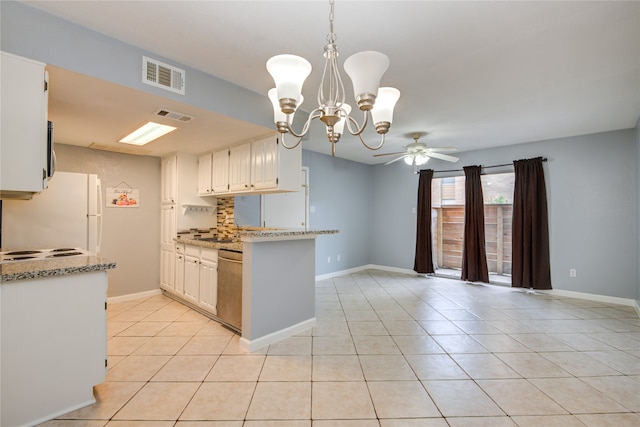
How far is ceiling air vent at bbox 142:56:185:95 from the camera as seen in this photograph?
2199mm

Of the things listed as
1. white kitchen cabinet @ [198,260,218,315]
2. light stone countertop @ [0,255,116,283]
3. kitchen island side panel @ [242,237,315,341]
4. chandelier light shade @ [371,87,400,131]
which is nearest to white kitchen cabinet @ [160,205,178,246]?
white kitchen cabinet @ [198,260,218,315]

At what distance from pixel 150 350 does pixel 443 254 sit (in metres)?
5.50

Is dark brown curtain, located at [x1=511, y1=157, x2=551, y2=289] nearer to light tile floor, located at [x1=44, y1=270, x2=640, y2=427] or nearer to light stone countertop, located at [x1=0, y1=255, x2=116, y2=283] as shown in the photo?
light tile floor, located at [x1=44, y1=270, x2=640, y2=427]

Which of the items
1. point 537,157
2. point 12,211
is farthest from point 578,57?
point 12,211

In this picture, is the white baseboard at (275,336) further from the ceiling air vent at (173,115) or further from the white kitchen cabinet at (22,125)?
the ceiling air vent at (173,115)

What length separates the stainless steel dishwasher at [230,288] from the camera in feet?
9.37

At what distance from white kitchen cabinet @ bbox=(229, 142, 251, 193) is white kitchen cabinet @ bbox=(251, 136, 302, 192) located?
7 centimetres

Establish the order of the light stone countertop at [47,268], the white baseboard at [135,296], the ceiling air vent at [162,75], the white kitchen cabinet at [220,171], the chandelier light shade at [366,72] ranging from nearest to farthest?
the chandelier light shade at [366,72] → the light stone countertop at [47,268] → the ceiling air vent at [162,75] → the white kitchen cabinet at [220,171] → the white baseboard at [135,296]

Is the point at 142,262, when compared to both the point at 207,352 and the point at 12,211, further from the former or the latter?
the point at 207,352

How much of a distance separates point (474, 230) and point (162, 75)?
16.8ft

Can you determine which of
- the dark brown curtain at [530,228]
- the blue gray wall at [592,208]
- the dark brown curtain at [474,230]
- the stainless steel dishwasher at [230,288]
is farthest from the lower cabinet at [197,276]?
the blue gray wall at [592,208]

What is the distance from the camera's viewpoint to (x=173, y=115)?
266 centimetres

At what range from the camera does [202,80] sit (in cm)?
251

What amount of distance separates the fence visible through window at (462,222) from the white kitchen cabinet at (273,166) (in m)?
3.65
